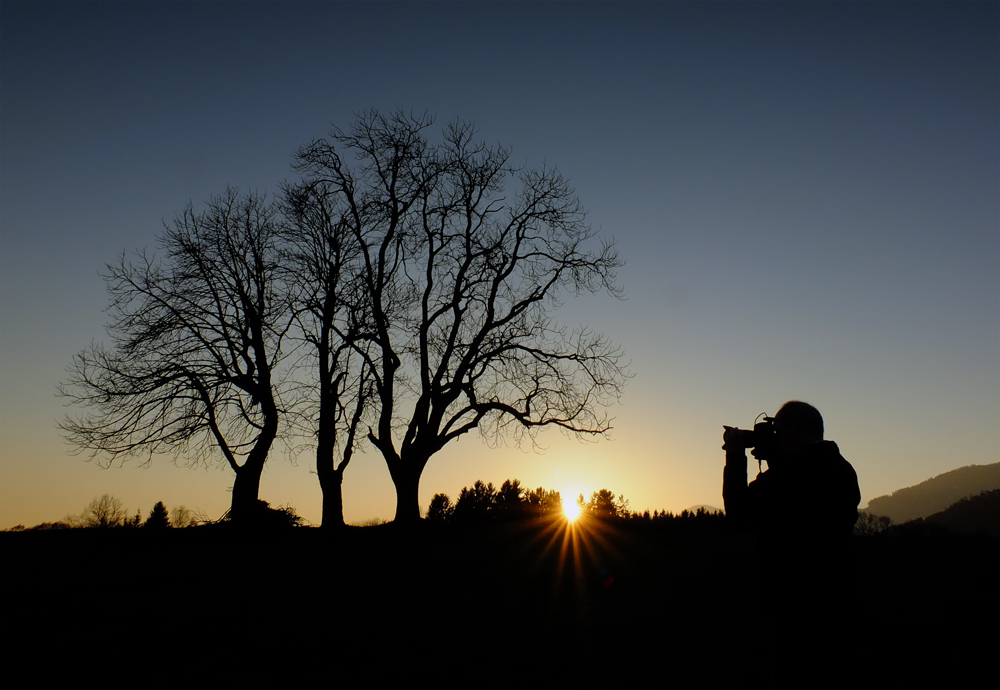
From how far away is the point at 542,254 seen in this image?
70.4 feet

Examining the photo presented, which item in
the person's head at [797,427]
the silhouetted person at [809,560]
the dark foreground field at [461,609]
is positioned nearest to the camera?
the silhouetted person at [809,560]

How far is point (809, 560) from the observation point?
161 inches

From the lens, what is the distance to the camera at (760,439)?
4.75m

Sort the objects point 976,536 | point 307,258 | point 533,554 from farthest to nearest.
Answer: point 307,258 → point 976,536 → point 533,554

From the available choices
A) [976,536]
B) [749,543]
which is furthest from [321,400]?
[976,536]

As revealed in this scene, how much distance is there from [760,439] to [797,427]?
0.41 metres

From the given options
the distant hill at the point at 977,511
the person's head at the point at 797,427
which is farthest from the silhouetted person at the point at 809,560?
the distant hill at the point at 977,511

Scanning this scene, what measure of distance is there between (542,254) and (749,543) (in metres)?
10.3

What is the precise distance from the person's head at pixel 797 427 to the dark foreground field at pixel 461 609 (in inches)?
37.5

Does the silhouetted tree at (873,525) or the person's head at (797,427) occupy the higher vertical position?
the person's head at (797,427)

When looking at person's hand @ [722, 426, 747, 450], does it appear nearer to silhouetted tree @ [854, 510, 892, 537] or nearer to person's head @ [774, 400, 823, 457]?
person's head @ [774, 400, 823, 457]

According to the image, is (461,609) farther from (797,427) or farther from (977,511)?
(977,511)

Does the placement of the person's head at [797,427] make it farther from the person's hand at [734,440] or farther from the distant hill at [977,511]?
the distant hill at [977,511]

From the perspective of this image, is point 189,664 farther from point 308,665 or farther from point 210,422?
point 210,422
